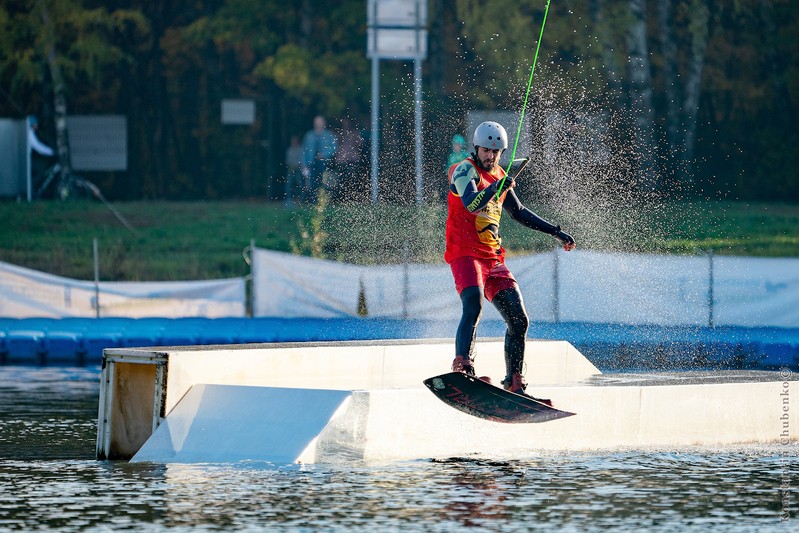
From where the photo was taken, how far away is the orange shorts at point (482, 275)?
1267 cm

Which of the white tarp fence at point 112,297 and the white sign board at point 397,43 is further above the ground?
the white sign board at point 397,43

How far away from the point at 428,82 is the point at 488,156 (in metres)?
28.9

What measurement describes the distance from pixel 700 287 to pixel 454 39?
2166 centimetres

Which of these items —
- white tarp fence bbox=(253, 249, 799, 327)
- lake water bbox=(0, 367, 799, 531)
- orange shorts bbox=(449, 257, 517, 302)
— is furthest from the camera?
white tarp fence bbox=(253, 249, 799, 327)

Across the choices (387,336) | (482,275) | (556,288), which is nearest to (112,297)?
(387,336)

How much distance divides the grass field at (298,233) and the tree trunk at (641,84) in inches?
61.5

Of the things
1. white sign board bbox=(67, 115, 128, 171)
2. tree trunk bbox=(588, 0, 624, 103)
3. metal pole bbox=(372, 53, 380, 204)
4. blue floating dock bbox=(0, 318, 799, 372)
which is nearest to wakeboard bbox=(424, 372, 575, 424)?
blue floating dock bbox=(0, 318, 799, 372)

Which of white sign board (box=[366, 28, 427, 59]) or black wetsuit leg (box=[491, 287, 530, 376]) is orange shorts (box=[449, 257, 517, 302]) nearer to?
black wetsuit leg (box=[491, 287, 530, 376])

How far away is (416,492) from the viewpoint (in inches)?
417

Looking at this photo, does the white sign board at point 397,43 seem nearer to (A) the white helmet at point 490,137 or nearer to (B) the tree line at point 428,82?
(B) the tree line at point 428,82

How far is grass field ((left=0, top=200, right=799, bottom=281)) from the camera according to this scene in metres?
29.0

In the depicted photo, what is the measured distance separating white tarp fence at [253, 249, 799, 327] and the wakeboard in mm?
8886

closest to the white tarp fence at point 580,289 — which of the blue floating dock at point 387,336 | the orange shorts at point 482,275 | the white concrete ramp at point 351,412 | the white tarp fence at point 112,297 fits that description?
the blue floating dock at point 387,336

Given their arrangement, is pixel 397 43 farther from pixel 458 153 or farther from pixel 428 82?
pixel 428 82
